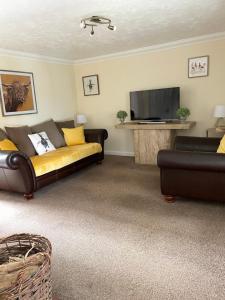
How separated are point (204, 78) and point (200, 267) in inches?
139

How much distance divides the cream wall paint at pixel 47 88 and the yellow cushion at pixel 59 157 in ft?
3.15

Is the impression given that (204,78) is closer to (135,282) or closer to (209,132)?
(209,132)

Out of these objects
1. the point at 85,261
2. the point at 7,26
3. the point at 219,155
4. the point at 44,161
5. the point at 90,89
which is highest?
the point at 7,26

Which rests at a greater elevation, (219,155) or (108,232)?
(219,155)

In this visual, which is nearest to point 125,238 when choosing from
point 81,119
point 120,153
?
point 120,153

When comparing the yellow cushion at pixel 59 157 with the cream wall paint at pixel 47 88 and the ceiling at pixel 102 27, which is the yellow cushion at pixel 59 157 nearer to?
the cream wall paint at pixel 47 88

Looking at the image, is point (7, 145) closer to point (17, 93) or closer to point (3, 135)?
point (3, 135)

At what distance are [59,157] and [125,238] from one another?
199 cm

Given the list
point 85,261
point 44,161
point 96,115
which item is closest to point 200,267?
point 85,261

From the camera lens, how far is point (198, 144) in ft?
11.0

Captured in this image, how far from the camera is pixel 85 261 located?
6.54ft

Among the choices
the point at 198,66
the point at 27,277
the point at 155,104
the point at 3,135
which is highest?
the point at 198,66

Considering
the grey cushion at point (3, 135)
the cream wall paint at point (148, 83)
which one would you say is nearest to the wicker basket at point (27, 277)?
the grey cushion at point (3, 135)

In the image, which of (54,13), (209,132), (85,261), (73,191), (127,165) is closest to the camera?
(85,261)
